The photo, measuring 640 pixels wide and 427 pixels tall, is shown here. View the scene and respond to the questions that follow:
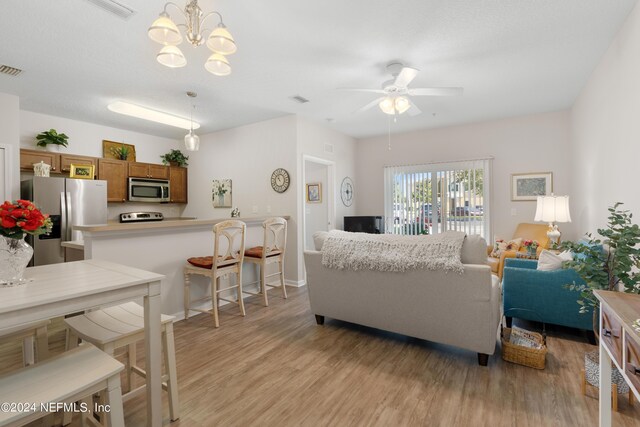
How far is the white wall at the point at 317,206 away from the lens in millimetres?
5652

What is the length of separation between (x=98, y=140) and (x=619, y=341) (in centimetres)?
644

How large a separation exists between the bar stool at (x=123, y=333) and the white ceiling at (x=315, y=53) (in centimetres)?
209

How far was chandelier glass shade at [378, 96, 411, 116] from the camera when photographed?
2.99 m

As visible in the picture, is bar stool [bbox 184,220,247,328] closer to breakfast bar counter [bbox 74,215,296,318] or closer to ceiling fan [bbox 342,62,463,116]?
breakfast bar counter [bbox 74,215,296,318]

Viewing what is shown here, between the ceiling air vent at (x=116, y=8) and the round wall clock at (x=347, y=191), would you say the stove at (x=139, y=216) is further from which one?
the ceiling air vent at (x=116, y=8)

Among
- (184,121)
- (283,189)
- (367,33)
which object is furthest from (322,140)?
(367,33)

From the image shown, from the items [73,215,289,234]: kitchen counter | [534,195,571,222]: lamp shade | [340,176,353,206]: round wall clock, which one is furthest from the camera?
[340,176,353,206]: round wall clock

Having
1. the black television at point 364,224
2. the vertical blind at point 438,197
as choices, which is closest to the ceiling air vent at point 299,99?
the black television at point 364,224

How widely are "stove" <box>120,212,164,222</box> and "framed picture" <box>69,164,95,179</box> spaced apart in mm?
900

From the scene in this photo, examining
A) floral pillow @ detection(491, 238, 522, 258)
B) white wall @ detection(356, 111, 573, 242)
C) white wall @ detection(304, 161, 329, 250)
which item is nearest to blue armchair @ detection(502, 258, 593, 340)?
floral pillow @ detection(491, 238, 522, 258)

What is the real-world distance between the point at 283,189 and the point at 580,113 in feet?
13.6

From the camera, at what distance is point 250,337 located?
283cm

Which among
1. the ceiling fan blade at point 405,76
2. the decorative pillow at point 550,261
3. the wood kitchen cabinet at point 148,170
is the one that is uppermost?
the ceiling fan blade at point 405,76

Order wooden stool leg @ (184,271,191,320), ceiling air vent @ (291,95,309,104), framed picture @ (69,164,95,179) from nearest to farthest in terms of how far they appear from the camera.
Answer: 1. wooden stool leg @ (184,271,191,320)
2. ceiling air vent @ (291,95,309,104)
3. framed picture @ (69,164,95,179)
